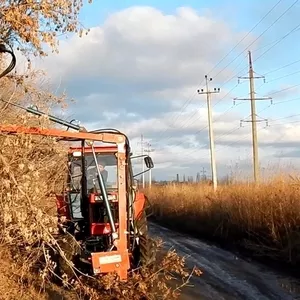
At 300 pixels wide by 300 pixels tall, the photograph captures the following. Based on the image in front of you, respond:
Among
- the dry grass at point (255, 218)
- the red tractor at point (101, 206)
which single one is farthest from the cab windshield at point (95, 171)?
the dry grass at point (255, 218)

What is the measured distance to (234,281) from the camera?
1278 centimetres

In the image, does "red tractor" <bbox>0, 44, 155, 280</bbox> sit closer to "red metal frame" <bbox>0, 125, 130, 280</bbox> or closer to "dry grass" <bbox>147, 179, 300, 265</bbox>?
"red metal frame" <bbox>0, 125, 130, 280</bbox>

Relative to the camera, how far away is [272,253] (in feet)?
54.0

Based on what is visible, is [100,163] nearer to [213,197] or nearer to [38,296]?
[38,296]

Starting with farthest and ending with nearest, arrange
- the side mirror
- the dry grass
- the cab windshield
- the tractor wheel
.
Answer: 1. the dry grass
2. the cab windshield
3. the side mirror
4. the tractor wheel

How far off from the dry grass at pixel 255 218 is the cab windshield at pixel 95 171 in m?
5.62

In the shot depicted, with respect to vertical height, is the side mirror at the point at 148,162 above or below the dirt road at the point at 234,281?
above

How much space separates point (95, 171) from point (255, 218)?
8.48 meters

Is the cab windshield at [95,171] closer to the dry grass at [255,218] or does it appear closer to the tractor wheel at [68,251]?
the tractor wheel at [68,251]

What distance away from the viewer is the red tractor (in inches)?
390

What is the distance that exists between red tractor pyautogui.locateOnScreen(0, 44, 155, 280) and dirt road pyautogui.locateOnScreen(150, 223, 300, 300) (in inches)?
56.2

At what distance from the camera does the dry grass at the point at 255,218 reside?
16.4 m

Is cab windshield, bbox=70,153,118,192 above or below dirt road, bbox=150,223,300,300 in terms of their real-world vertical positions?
above

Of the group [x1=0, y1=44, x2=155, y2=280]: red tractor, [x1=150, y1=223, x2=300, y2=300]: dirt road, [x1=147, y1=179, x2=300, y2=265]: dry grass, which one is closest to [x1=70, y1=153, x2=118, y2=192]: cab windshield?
[x1=0, y1=44, x2=155, y2=280]: red tractor
